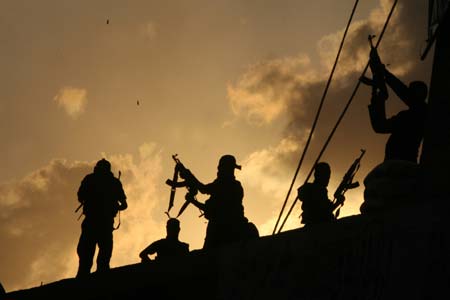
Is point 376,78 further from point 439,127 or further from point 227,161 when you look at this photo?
point 227,161

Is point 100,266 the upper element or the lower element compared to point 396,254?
upper

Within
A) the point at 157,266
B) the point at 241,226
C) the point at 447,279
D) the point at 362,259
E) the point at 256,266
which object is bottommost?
the point at 447,279

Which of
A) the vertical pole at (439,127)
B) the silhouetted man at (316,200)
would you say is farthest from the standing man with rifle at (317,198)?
the vertical pole at (439,127)

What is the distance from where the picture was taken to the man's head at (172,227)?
10648mm

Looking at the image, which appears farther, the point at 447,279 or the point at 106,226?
the point at 106,226

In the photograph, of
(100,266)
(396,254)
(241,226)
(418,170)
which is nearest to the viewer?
(396,254)

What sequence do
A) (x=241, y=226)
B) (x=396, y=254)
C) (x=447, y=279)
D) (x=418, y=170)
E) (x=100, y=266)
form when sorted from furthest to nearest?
1. (x=100, y=266)
2. (x=241, y=226)
3. (x=418, y=170)
4. (x=396, y=254)
5. (x=447, y=279)

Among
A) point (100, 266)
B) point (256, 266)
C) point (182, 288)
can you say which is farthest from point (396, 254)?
point (100, 266)

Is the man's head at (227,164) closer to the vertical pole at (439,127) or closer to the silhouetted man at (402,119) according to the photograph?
the silhouetted man at (402,119)

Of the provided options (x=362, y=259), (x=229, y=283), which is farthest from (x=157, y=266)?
(x=362, y=259)

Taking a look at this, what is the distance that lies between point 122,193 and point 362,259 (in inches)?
214

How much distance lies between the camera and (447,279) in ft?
17.7

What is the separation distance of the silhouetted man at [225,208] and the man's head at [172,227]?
816 millimetres

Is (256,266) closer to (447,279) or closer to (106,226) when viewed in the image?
(447,279)
